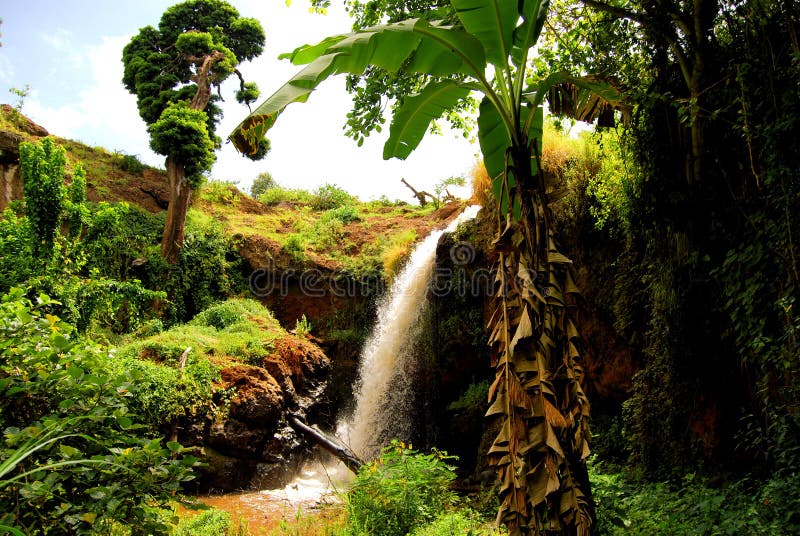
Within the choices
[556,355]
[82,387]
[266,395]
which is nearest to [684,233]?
[556,355]

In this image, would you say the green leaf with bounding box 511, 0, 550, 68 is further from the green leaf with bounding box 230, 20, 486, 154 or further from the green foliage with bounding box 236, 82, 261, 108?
the green foliage with bounding box 236, 82, 261, 108

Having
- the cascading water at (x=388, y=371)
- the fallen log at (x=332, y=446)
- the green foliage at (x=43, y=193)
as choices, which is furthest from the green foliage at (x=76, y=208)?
the cascading water at (x=388, y=371)

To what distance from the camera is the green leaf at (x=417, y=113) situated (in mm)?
4473

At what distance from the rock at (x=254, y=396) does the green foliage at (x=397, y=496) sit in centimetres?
395

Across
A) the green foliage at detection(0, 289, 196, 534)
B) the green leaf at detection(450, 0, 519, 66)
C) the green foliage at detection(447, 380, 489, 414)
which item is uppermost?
the green leaf at detection(450, 0, 519, 66)

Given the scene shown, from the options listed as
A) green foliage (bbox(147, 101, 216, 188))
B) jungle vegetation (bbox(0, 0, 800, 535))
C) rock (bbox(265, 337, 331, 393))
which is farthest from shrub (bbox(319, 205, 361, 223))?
jungle vegetation (bbox(0, 0, 800, 535))

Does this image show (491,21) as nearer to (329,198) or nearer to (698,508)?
(698,508)

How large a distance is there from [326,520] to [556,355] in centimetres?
485

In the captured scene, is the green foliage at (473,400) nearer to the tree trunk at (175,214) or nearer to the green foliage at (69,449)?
the green foliage at (69,449)

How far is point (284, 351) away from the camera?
11672 millimetres

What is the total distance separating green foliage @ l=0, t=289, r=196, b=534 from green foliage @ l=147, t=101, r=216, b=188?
13.9 meters

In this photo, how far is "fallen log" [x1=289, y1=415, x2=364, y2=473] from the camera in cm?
876

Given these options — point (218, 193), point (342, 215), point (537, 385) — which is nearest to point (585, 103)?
point (537, 385)

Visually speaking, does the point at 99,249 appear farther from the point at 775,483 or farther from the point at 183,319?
the point at 775,483
